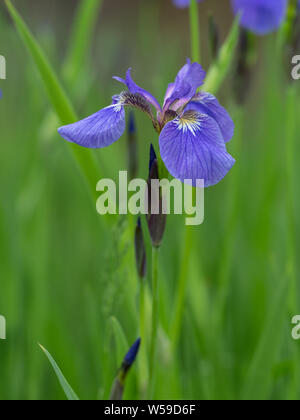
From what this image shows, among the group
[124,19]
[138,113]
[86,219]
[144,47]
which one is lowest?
[86,219]

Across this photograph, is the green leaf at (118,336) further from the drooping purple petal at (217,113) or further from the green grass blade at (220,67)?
the green grass blade at (220,67)

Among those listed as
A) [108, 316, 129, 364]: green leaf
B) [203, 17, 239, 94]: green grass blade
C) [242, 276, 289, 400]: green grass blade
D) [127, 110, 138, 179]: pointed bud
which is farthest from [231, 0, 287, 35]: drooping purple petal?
[108, 316, 129, 364]: green leaf

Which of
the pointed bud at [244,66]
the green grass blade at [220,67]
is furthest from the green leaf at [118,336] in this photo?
the pointed bud at [244,66]

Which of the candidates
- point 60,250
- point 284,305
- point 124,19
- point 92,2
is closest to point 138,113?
point 60,250

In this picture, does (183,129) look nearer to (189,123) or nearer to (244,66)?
(189,123)

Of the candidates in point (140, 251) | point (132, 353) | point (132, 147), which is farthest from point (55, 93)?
point (132, 353)

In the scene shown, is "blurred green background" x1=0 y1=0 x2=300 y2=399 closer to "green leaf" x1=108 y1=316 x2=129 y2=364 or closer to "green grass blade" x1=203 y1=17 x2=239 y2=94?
"green leaf" x1=108 y1=316 x2=129 y2=364
